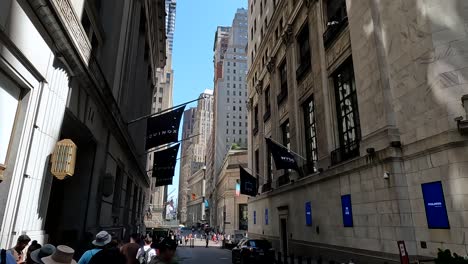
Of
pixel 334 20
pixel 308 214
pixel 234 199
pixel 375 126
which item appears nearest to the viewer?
pixel 375 126

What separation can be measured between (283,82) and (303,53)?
15.8 ft

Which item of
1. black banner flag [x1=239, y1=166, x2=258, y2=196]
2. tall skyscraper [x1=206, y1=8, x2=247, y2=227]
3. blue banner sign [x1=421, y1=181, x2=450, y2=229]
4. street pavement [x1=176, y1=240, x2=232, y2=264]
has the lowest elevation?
street pavement [x1=176, y1=240, x2=232, y2=264]

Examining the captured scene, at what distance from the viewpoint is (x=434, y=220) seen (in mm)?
11812

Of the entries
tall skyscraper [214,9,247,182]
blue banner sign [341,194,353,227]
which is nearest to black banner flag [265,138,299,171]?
blue banner sign [341,194,353,227]

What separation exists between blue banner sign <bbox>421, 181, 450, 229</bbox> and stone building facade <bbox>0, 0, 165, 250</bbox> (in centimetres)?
1215

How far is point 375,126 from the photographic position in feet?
49.1

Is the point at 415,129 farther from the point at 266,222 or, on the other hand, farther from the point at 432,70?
the point at 266,222

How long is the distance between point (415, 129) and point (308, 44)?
13969 millimetres

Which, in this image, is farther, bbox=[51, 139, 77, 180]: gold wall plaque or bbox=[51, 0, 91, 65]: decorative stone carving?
bbox=[51, 139, 77, 180]: gold wall plaque

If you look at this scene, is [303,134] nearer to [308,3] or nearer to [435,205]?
[308,3]

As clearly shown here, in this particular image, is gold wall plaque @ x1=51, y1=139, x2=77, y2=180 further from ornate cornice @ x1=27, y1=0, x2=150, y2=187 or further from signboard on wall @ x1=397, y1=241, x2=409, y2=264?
signboard on wall @ x1=397, y1=241, x2=409, y2=264

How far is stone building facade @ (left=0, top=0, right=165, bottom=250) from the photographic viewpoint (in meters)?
6.80

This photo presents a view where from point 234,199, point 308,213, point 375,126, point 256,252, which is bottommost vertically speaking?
point 256,252

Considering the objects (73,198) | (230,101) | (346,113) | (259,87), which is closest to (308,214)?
(346,113)
